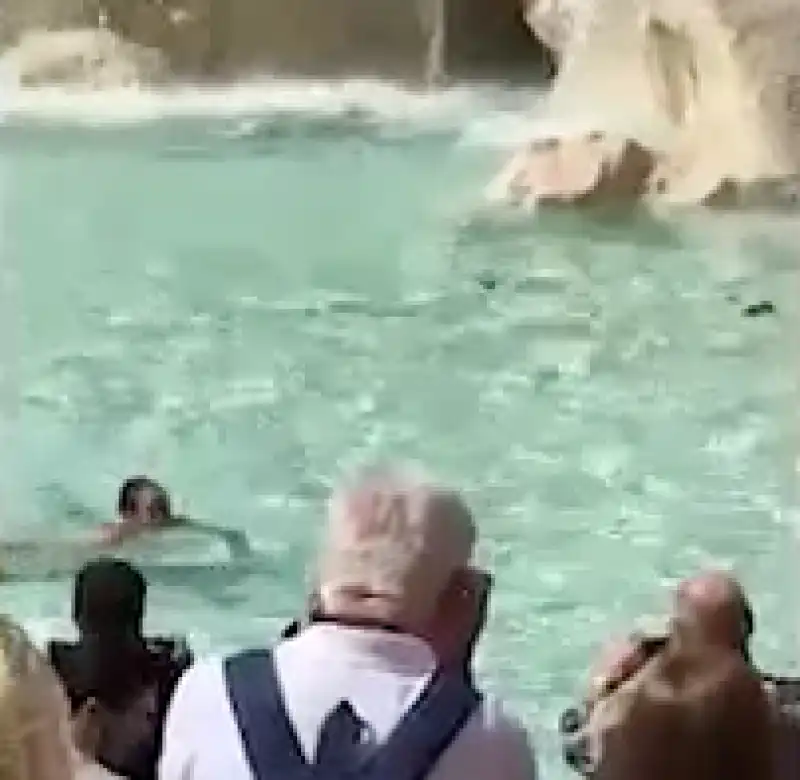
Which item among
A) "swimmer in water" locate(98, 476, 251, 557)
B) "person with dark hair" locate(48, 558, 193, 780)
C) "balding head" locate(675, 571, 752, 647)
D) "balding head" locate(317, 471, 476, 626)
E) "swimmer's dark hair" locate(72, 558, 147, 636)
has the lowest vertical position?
"swimmer in water" locate(98, 476, 251, 557)

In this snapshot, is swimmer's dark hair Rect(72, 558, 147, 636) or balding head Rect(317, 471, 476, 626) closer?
balding head Rect(317, 471, 476, 626)

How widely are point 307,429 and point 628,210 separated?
90cm

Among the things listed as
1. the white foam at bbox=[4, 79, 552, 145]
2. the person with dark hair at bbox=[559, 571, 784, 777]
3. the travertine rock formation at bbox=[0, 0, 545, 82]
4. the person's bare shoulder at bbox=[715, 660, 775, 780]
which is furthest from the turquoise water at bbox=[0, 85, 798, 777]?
the person's bare shoulder at bbox=[715, 660, 775, 780]

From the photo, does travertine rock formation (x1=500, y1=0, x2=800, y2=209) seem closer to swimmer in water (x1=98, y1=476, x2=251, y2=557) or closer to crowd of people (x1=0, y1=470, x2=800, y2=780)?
swimmer in water (x1=98, y1=476, x2=251, y2=557)

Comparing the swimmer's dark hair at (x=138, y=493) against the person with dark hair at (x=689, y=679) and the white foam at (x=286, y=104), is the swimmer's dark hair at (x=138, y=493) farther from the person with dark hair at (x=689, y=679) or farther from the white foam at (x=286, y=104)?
the white foam at (x=286, y=104)

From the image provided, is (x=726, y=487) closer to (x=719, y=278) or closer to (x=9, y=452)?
(x=719, y=278)

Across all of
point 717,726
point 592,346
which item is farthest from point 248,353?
point 717,726

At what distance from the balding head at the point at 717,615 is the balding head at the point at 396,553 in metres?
0.33

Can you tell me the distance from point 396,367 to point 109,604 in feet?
4.08

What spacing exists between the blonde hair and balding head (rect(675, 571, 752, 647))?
0.53 metres

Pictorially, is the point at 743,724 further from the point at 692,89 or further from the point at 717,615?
the point at 692,89

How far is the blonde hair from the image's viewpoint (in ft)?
4.85

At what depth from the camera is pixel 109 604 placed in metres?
1.89

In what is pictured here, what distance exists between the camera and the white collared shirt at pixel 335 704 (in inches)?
59.5
